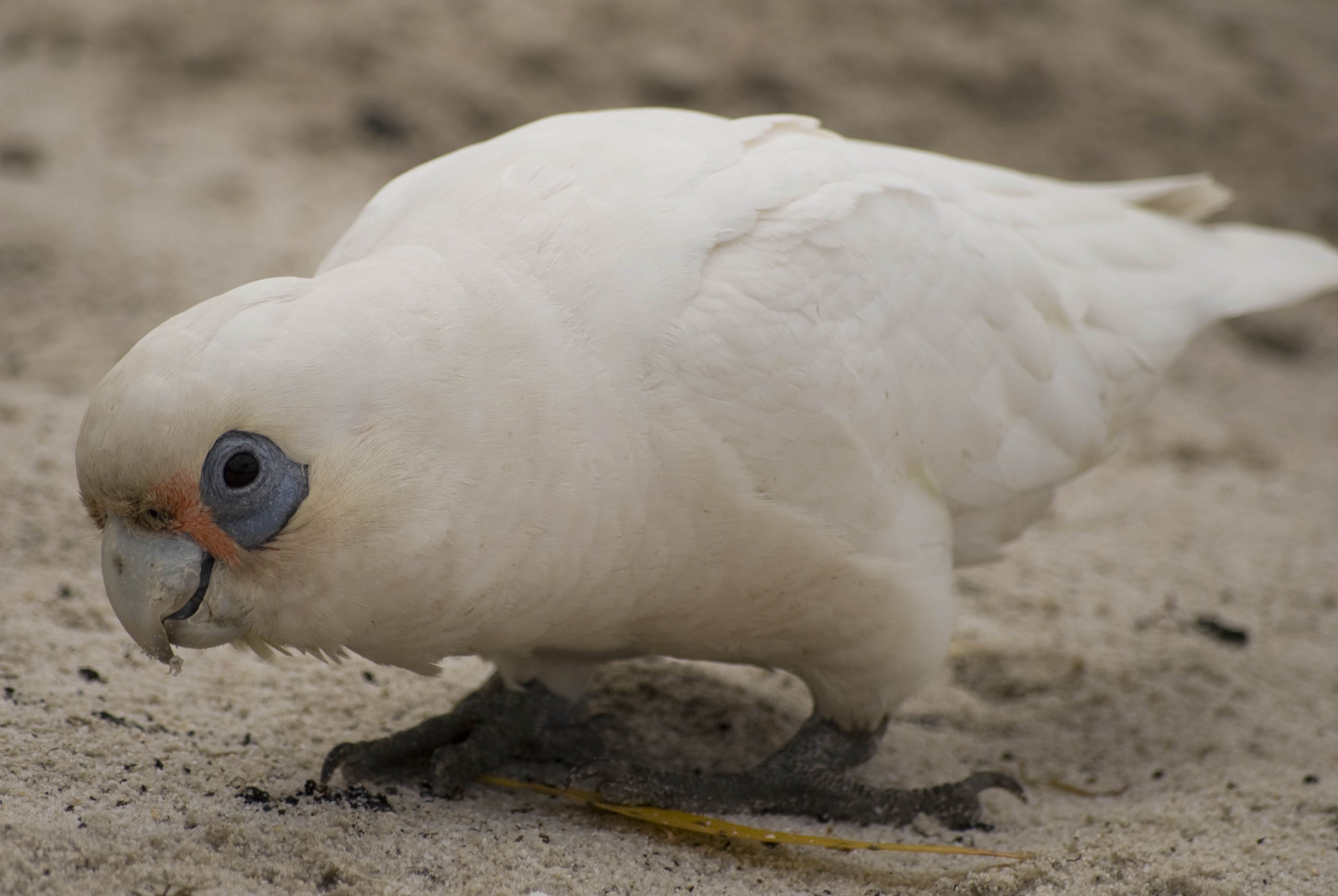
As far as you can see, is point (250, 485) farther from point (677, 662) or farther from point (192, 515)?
point (677, 662)

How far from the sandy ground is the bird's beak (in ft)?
1.20

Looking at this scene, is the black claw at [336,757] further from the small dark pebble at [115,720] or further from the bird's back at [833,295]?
the bird's back at [833,295]

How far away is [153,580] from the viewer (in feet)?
6.05

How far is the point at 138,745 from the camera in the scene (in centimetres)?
232

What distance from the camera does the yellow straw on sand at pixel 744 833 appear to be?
92.7 inches

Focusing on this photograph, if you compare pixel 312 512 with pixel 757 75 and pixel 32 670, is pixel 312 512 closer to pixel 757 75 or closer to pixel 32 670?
pixel 32 670

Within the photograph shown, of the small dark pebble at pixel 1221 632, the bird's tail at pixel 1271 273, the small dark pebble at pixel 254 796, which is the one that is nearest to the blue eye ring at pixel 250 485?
the small dark pebble at pixel 254 796

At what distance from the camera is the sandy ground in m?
2.17

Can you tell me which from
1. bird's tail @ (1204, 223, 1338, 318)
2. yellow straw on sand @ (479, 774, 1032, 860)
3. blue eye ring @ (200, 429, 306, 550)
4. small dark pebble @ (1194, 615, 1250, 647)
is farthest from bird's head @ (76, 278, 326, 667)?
small dark pebble @ (1194, 615, 1250, 647)

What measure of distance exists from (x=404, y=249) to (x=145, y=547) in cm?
69

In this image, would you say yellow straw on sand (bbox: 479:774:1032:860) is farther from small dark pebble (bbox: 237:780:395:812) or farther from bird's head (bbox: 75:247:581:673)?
bird's head (bbox: 75:247:581:673)

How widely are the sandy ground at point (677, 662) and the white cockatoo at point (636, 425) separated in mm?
314

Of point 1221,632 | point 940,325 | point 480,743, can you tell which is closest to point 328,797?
point 480,743

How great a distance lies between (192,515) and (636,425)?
2.46 feet
